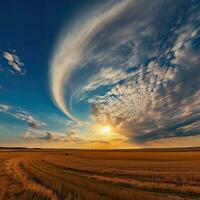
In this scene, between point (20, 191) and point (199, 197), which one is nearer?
point (199, 197)

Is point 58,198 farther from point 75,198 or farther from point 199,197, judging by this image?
point 199,197

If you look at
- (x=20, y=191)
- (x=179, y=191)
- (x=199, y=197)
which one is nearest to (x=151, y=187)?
(x=179, y=191)

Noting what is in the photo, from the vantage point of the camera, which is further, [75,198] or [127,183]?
[127,183]

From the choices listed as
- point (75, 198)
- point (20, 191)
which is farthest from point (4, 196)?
point (75, 198)

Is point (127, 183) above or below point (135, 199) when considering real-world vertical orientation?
above

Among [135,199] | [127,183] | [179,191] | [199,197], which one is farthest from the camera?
[127,183]

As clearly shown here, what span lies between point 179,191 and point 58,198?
832 centimetres

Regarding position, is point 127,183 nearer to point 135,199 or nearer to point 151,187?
point 151,187

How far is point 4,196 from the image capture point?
13336 millimetres

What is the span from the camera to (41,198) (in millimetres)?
12477

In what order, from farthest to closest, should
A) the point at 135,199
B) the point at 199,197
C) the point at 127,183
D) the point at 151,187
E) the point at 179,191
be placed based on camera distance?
1. the point at 127,183
2. the point at 151,187
3. the point at 179,191
4. the point at 199,197
5. the point at 135,199

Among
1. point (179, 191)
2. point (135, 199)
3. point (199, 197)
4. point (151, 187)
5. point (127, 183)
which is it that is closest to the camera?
point (135, 199)

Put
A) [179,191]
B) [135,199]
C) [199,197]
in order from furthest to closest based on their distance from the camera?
[179,191] → [199,197] → [135,199]

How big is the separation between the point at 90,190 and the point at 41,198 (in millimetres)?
3641
